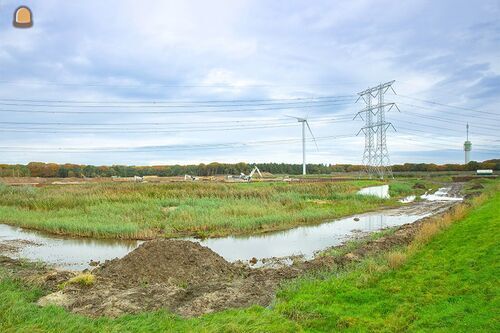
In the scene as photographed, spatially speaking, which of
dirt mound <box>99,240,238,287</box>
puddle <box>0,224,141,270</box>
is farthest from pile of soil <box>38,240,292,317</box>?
puddle <box>0,224,141,270</box>

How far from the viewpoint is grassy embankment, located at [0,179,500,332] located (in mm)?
7996

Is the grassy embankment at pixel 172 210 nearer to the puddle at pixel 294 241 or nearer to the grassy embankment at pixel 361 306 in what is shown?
the puddle at pixel 294 241

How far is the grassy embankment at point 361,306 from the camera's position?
800cm

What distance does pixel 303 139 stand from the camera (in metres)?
71.4

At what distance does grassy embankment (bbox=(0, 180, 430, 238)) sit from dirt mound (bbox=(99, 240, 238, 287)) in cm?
915

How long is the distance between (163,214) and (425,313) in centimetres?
2195

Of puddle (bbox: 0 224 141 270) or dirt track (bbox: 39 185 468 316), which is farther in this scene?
puddle (bbox: 0 224 141 270)

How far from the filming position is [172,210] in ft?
97.5

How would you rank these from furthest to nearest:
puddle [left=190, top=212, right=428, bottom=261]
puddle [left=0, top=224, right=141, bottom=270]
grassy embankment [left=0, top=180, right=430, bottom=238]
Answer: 1. grassy embankment [left=0, top=180, right=430, bottom=238]
2. puddle [left=190, top=212, right=428, bottom=261]
3. puddle [left=0, top=224, right=141, bottom=270]

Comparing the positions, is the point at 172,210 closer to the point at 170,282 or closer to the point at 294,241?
the point at 294,241

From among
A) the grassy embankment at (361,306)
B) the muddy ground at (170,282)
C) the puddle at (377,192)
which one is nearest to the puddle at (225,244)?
the muddy ground at (170,282)

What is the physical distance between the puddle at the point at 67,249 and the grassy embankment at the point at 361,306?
21.0 ft

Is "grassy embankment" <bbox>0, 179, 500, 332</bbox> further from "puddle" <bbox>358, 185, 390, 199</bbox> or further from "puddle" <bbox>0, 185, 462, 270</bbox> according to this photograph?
"puddle" <bbox>358, 185, 390, 199</bbox>

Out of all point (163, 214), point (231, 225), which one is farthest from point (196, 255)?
point (163, 214)
